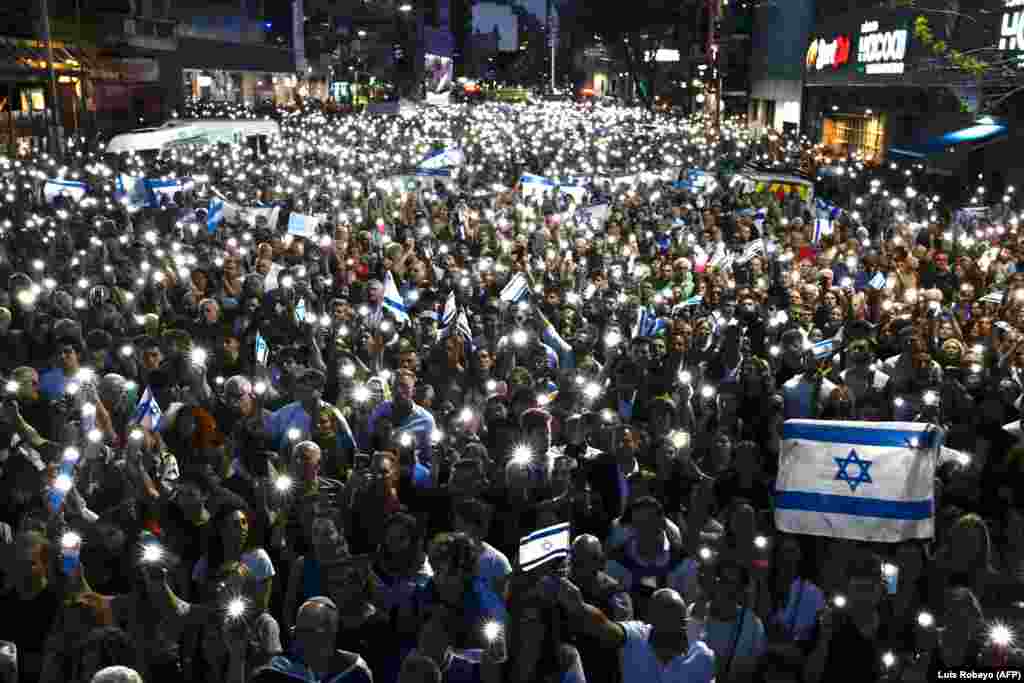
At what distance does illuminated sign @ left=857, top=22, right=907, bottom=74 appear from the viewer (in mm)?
27609

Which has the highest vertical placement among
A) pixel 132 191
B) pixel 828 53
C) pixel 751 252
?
pixel 828 53

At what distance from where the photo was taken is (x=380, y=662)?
14.9 ft

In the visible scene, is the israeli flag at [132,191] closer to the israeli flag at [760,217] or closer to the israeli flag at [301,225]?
the israeli flag at [301,225]

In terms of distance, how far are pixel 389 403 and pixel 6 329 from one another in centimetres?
418

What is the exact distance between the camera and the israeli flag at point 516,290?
10.6m

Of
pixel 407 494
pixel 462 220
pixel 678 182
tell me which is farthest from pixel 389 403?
pixel 678 182

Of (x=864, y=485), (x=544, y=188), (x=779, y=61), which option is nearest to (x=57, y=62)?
(x=544, y=188)

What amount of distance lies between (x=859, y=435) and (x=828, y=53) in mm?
33780

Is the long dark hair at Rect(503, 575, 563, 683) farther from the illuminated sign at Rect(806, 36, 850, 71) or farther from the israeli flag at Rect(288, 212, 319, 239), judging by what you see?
the illuminated sign at Rect(806, 36, 850, 71)

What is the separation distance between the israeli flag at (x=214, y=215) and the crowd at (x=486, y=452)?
3.30ft

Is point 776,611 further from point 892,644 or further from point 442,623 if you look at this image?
Answer: point 442,623

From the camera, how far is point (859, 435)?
17.3 ft

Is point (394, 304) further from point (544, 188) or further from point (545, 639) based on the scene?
point (544, 188)

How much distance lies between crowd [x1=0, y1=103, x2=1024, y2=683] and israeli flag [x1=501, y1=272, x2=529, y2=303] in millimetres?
29
